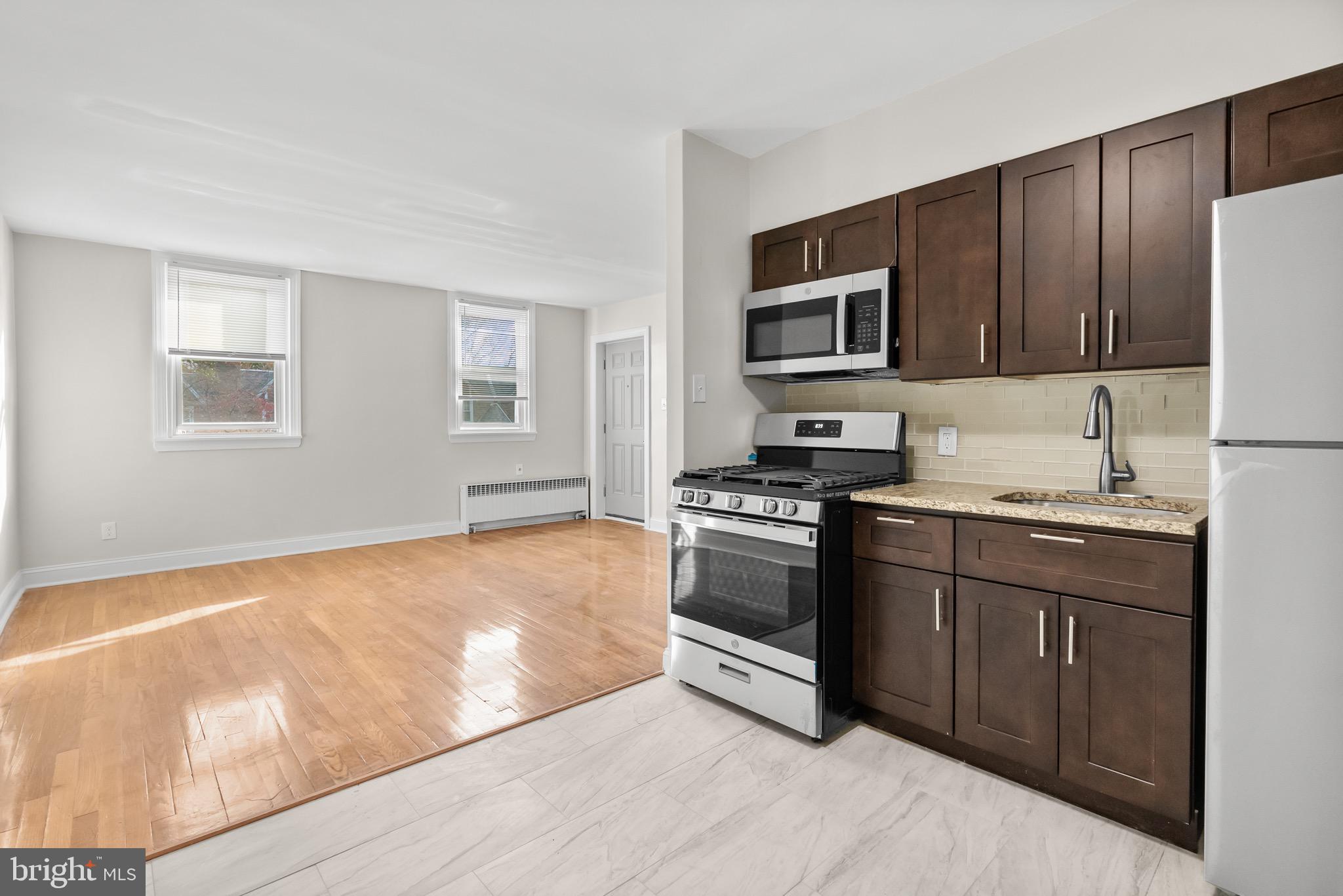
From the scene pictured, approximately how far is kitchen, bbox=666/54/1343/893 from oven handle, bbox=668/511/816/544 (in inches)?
0.5

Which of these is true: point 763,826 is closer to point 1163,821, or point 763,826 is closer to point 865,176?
point 1163,821

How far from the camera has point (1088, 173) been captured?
2.11m

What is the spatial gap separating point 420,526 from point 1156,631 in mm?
5940

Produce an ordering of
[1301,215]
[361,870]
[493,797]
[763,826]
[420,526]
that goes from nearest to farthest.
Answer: [1301,215] < [361,870] < [763,826] < [493,797] < [420,526]

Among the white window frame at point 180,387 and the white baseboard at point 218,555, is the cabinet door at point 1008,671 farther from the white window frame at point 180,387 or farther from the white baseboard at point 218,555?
the white window frame at point 180,387

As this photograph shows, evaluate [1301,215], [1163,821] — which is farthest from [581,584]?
[1301,215]

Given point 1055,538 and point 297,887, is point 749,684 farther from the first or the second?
point 297,887

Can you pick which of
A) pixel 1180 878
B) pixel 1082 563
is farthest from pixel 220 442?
pixel 1180 878

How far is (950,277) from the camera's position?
96.5 inches

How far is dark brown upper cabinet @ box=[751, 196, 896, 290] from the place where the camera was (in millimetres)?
2662

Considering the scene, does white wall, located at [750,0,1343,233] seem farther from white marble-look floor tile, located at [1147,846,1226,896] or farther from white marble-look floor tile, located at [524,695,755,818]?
white marble-look floor tile, located at [524,695,755,818]

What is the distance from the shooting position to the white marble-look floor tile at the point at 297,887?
163 cm

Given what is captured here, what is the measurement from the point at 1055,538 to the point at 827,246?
1.56 m

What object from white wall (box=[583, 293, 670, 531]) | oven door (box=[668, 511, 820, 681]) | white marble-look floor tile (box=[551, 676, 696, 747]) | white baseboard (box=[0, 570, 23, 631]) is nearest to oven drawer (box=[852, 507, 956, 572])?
oven door (box=[668, 511, 820, 681])
